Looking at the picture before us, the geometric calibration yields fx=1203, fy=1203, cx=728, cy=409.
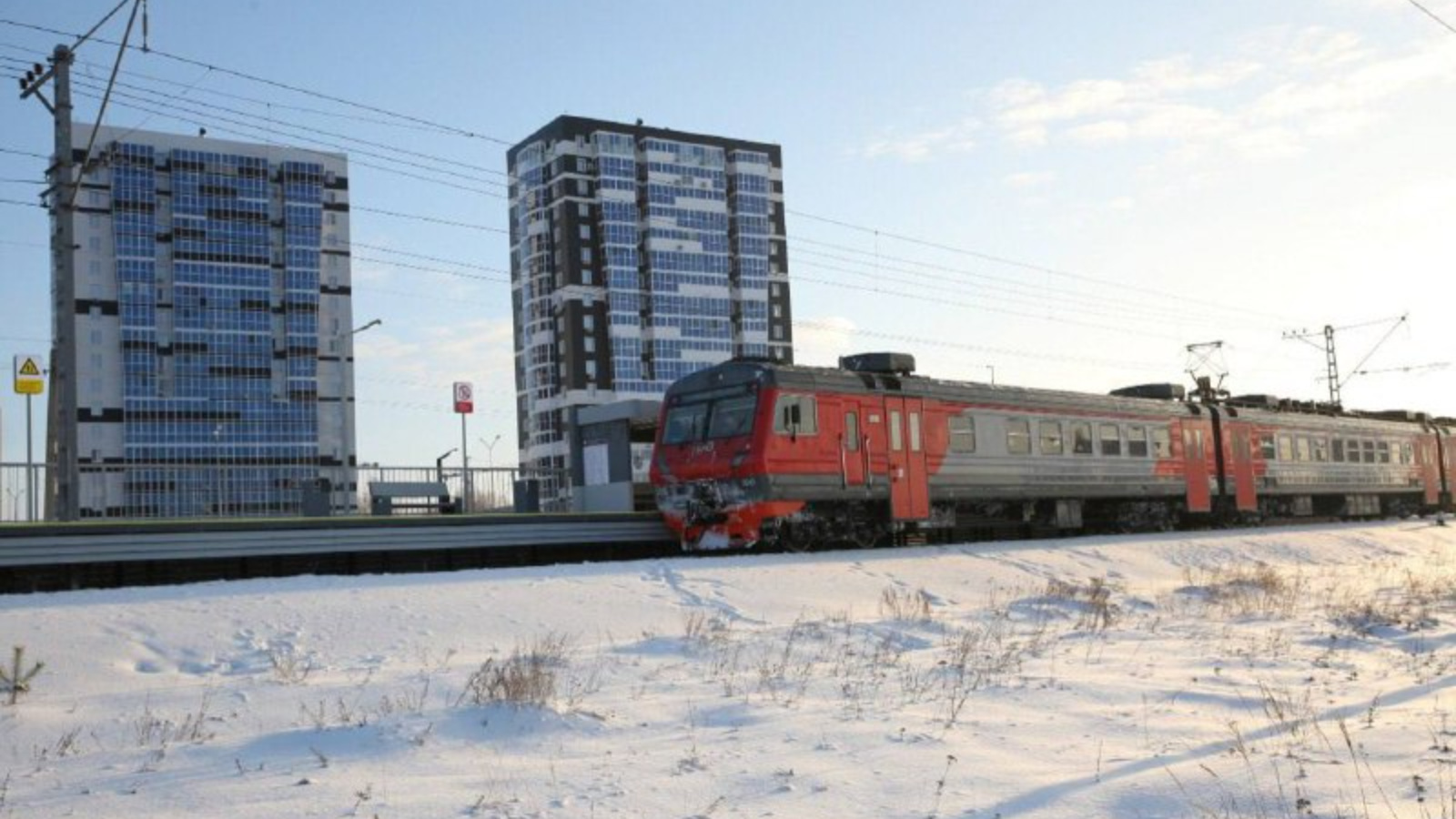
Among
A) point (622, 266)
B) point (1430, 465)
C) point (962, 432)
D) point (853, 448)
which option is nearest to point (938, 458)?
point (962, 432)

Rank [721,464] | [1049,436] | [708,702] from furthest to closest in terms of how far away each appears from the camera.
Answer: [1049,436] < [721,464] < [708,702]

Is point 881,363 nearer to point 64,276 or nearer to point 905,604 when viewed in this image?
point 905,604

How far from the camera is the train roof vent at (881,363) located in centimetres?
2283

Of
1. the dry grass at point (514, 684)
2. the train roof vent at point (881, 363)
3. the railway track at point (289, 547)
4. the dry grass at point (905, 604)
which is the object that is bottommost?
the dry grass at point (905, 604)

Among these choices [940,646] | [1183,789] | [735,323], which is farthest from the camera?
[735,323]

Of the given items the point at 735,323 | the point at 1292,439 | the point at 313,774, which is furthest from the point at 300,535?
the point at 735,323

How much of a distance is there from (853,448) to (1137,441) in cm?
1002

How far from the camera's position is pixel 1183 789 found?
606cm

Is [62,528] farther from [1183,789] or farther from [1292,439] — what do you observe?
[1292,439]

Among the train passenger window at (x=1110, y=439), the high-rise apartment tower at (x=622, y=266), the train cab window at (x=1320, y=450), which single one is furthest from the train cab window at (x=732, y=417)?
the high-rise apartment tower at (x=622, y=266)

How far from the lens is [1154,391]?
3034 centimetres

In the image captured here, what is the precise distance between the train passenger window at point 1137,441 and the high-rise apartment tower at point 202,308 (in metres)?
65.7

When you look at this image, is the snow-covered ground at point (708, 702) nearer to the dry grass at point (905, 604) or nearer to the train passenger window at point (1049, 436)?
the dry grass at point (905, 604)

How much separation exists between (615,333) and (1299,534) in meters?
78.6
